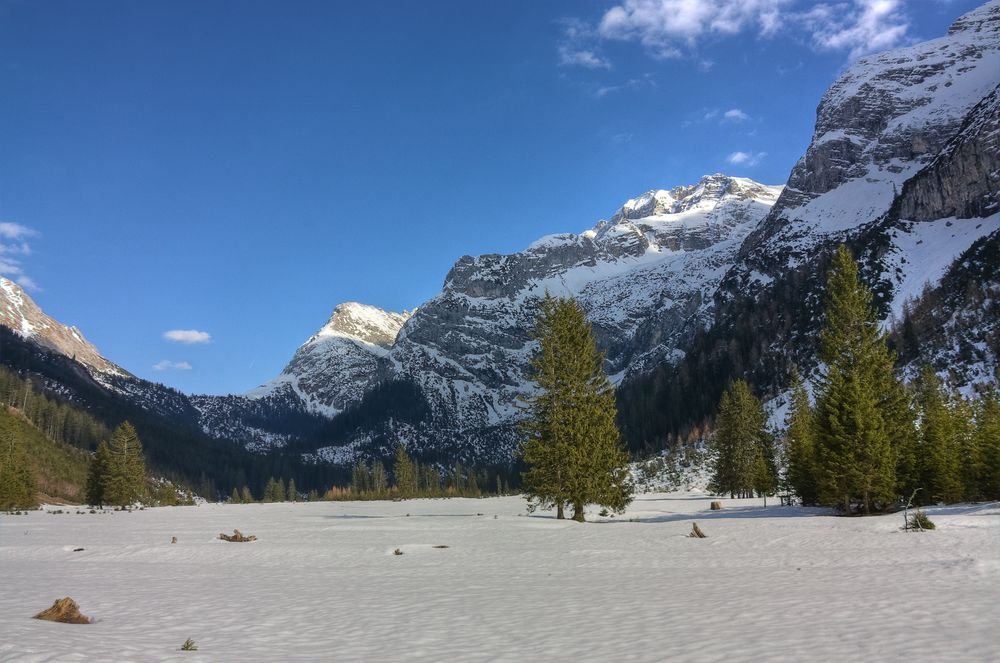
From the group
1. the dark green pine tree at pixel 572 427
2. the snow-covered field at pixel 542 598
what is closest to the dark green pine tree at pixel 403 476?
the dark green pine tree at pixel 572 427

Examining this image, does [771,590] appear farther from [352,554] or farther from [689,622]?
[352,554]

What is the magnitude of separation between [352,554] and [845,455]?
27.5 metres

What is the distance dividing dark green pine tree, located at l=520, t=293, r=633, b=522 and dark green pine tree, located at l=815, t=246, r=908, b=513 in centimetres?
1245

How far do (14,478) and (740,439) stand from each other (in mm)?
93616

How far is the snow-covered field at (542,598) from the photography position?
31.5 ft

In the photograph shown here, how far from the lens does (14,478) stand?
7600cm

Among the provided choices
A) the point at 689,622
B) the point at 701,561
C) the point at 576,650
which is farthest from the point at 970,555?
the point at 576,650

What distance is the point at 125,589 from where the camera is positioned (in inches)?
707

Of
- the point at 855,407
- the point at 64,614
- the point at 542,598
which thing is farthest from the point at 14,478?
the point at 855,407

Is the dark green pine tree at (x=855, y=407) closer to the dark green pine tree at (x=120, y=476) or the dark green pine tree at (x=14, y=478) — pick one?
the dark green pine tree at (x=120, y=476)

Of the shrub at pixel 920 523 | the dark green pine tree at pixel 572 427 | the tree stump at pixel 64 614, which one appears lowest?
the shrub at pixel 920 523

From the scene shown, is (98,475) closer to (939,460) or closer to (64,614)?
(64,614)

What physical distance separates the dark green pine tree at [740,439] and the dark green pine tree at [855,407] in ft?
137

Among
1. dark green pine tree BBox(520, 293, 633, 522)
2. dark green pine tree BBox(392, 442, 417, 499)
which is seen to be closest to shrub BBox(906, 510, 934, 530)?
dark green pine tree BBox(520, 293, 633, 522)
